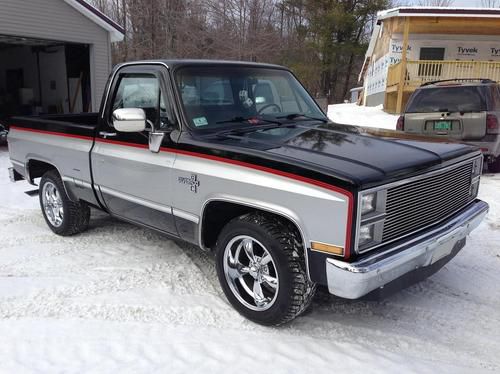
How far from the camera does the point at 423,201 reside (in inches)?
128

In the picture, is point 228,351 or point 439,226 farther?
point 439,226

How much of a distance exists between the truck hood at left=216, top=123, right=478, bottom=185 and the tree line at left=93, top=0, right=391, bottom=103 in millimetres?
29173

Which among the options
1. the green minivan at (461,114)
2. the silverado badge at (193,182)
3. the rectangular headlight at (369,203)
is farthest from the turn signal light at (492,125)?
the silverado badge at (193,182)

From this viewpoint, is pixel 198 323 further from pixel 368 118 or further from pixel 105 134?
pixel 368 118


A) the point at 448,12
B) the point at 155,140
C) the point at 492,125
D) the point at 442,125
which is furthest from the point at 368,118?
the point at 155,140

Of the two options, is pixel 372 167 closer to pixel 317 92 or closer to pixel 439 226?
pixel 439 226

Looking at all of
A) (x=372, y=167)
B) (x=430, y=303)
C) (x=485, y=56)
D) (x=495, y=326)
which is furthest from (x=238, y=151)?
(x=485, y=56)

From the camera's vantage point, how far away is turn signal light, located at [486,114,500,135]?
800cm

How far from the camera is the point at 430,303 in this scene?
377cm

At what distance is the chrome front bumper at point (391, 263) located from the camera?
2.73m

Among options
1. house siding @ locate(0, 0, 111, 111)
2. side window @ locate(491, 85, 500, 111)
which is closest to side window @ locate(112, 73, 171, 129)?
side window @ locate(491, 85, 500, 111)

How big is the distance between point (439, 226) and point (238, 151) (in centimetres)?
155

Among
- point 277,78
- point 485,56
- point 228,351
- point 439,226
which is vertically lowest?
point 228,351

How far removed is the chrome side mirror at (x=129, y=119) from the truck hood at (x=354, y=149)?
28.3 inches
